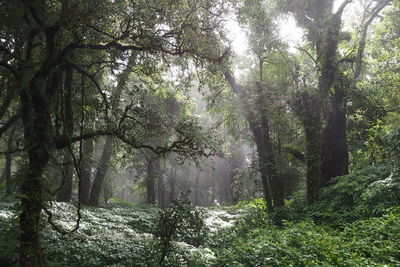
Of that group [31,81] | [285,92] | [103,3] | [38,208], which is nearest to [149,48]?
[103,3]

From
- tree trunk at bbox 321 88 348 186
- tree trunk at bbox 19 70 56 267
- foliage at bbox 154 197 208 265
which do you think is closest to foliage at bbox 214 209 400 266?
foliage at bbox 154 197 208 265

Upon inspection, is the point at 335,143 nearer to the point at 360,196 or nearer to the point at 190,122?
the point at 360,196

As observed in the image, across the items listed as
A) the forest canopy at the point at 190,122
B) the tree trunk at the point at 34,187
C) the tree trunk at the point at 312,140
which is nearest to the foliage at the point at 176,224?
the forest canopy at the point at 190,122

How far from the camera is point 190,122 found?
812cm

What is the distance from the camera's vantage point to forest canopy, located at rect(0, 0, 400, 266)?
16.1 feet

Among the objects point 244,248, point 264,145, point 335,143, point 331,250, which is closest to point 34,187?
point 244,248

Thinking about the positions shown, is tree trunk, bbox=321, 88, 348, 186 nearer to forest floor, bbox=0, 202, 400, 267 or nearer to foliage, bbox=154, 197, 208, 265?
forest floor, bbox=0, 202, 400, 267

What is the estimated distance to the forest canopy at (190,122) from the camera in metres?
4.92

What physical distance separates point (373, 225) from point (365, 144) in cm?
977

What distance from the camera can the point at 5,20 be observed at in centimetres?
560

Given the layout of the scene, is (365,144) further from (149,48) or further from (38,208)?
(38,208)

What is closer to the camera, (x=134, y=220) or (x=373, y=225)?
(x=373, y=225)

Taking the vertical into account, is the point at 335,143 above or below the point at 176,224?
above

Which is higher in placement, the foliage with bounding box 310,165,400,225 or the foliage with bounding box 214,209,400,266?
the foliage with bounding box 310,165,400,225
